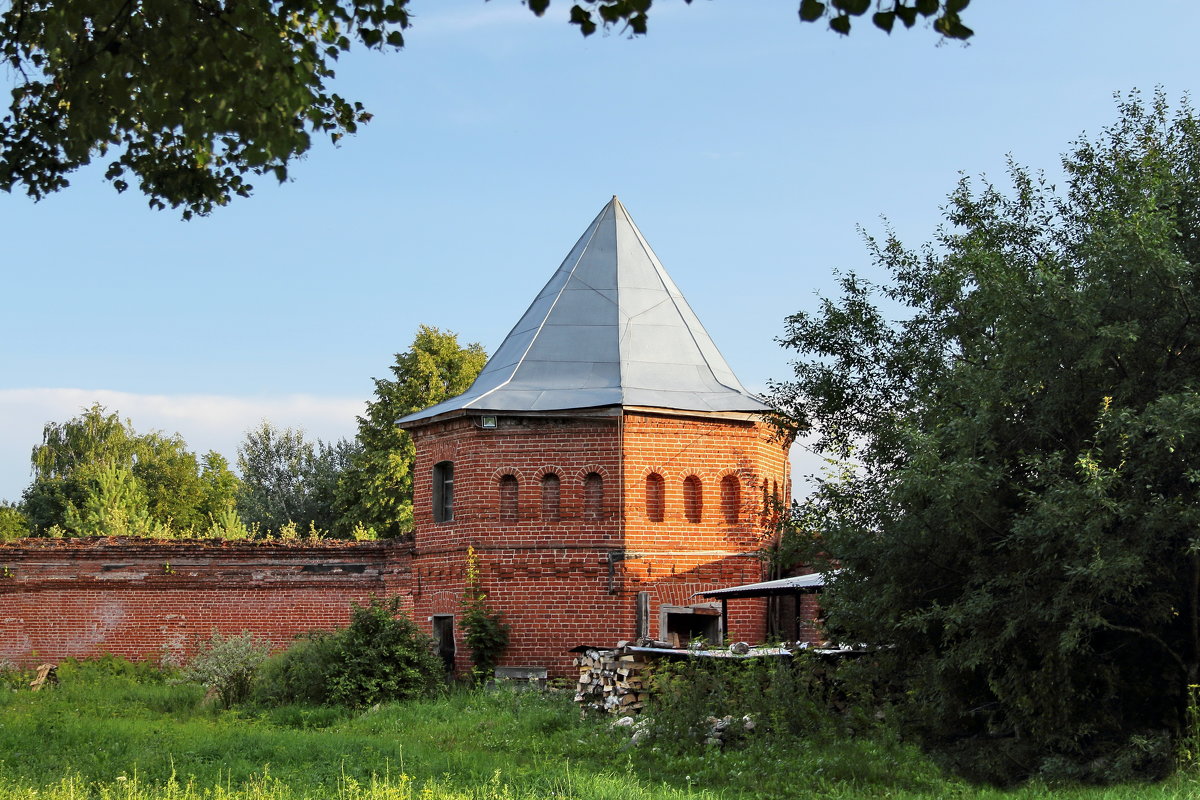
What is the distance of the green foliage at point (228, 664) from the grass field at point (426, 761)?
149cm

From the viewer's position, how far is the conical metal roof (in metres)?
20.3

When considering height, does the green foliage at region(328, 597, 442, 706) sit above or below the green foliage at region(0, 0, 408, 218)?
below

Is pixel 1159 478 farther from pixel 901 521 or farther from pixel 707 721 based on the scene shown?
pixel 707 721

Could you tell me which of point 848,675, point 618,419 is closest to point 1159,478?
point 848,675

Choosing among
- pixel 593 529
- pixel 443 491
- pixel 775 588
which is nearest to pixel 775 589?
pixel 775 588

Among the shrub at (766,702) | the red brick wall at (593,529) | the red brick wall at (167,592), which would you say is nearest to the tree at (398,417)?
the red brick wall at (167,592)

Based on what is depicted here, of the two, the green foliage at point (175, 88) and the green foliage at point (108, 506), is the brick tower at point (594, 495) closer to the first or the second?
the green foliage at point (175, 88)

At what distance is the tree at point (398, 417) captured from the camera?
1447 inches

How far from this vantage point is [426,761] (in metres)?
12.7

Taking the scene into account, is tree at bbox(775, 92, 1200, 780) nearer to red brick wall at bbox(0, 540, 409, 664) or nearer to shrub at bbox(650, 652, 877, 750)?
shrub at bbox(650, 652, 877, 750)

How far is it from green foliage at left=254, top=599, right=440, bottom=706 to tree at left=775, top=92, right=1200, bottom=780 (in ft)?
24.7

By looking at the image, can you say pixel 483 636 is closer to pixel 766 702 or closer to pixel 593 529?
pixel 593 529

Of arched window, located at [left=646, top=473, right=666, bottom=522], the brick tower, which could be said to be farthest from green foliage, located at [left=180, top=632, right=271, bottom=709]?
arched window, located at [left=646, top=473, right=666, bottom=522]

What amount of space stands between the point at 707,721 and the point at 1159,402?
A: 5950mm
